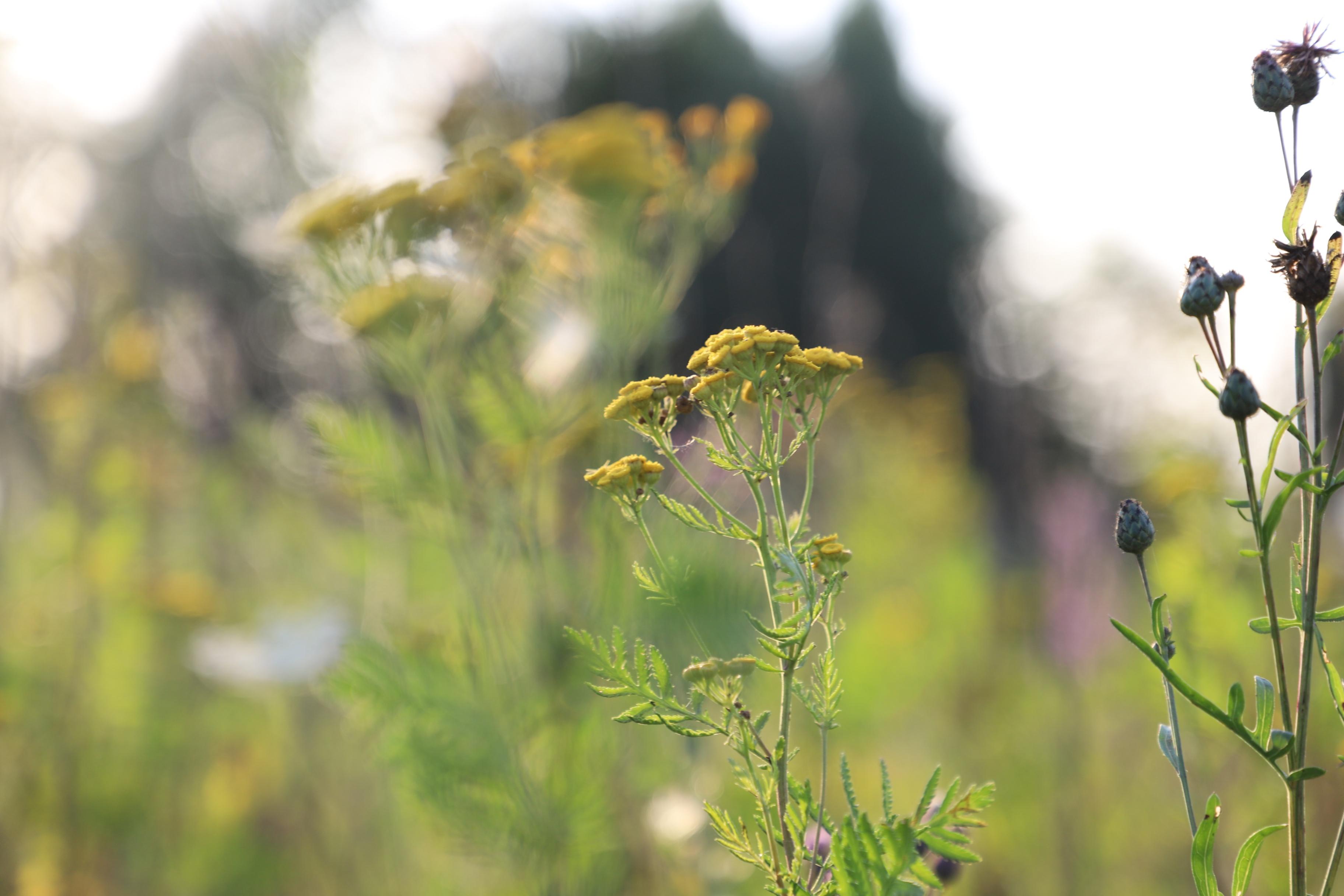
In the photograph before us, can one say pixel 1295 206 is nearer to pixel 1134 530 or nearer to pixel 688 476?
pixel 1134 530

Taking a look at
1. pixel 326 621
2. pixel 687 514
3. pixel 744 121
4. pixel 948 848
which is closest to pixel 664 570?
pixel 687 514

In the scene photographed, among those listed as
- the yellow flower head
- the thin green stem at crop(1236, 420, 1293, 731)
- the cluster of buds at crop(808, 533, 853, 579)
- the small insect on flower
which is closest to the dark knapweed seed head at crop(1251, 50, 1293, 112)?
the small insect on flower

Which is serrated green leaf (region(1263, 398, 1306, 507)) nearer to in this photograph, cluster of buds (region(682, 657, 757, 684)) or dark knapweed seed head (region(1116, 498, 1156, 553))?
dark knapweed seed head (region(1116, 498, 1156, 553))

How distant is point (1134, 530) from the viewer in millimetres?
349

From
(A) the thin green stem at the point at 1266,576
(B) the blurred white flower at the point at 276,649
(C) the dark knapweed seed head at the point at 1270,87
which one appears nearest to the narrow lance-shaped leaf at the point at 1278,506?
(A) the thin green stem at the point at 1266,576

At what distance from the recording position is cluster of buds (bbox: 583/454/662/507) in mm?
364

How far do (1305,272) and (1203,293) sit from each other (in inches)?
1.4

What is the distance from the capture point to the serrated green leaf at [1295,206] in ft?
1.06

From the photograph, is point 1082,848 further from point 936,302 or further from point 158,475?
point 936,302

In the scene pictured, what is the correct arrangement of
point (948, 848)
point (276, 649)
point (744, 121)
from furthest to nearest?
point (276, 649), point (744, 121), point (948, 848)

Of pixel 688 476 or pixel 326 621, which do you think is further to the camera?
pixel 326 621

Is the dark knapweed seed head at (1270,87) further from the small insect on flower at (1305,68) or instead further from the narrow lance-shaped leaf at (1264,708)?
the narrow lance-shaped leaf at (1264,708)

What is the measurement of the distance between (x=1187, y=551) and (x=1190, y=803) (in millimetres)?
735

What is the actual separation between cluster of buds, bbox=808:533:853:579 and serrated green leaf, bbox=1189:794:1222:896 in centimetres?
16
